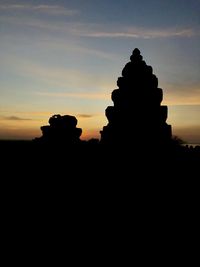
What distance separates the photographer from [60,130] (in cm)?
3081

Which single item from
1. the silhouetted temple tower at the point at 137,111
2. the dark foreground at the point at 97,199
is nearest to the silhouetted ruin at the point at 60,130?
the dark foreground at the point at 97,199

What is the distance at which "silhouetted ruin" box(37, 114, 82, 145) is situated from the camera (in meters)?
30.1

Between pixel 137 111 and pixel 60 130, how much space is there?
7325mm

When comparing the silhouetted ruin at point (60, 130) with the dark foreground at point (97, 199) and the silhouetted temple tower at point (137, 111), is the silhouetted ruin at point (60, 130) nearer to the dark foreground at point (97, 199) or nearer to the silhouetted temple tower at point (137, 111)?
the dark foreground at point (97, 199)

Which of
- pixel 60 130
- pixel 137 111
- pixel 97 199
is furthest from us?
pixel 137 111

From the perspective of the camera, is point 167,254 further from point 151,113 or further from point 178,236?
point 151,113

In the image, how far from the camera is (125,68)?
32.5m

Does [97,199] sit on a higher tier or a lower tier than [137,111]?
lower

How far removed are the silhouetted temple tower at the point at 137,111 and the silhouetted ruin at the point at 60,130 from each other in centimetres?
294

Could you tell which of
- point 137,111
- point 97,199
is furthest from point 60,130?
point 97,199

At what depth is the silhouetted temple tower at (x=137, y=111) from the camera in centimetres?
3061

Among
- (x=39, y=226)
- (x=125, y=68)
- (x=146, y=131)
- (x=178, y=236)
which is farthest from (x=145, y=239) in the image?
(x=125, y=68)

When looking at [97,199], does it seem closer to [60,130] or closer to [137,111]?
[60,130]

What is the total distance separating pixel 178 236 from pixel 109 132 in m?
16.9
